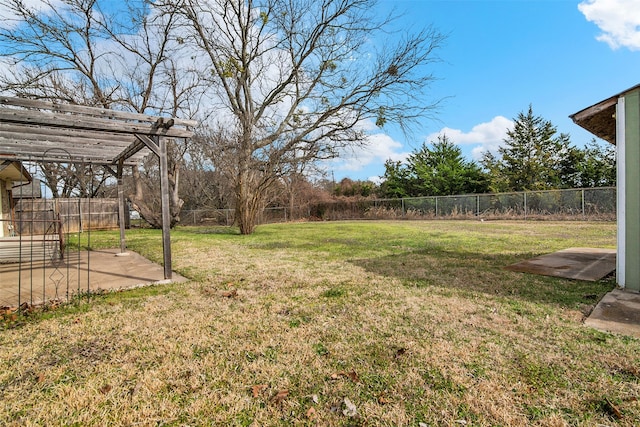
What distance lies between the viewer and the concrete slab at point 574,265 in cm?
434

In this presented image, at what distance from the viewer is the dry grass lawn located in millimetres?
1607

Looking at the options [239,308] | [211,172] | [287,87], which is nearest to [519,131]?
[287,87]

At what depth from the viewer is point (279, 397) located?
1.73m

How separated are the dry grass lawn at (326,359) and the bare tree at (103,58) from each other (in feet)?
45.7

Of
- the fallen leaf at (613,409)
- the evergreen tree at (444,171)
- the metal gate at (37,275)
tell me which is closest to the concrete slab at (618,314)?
the fallen leaf at (613,409)

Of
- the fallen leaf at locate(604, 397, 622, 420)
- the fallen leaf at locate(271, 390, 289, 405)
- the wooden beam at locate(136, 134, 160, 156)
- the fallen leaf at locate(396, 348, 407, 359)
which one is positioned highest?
the wooden beam at locate(136, 134, 160, 156)

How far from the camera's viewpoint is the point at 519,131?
2280cm

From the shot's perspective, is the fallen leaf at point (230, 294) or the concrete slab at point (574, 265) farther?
the concrete slab at point (574, 265)

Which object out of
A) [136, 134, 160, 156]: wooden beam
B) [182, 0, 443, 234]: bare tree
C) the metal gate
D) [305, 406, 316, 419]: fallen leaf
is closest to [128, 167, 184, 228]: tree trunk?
[182, 0, 443, 234]: bare tree

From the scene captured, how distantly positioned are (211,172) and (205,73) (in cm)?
1019

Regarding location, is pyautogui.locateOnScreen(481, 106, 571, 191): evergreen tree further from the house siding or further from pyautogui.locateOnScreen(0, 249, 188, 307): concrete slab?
pyautogui.locateOnScreen(0, 249, 188, 307): concrete slab

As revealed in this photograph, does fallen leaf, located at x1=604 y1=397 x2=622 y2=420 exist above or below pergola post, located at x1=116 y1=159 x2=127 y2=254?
below

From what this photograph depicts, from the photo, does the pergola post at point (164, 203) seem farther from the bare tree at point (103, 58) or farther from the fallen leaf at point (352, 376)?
the bare tree at point (103, 58)

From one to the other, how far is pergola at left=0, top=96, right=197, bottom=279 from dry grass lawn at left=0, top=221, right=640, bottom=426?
2.00m
